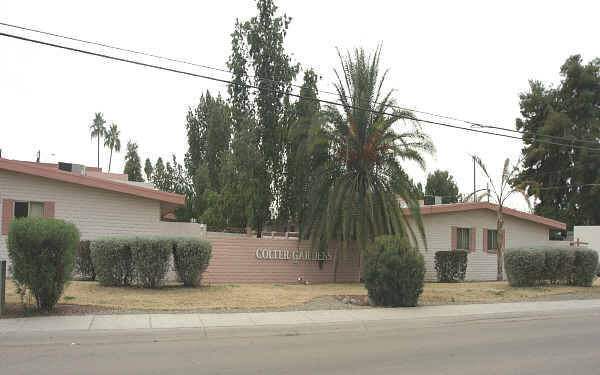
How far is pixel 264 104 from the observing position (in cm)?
2644

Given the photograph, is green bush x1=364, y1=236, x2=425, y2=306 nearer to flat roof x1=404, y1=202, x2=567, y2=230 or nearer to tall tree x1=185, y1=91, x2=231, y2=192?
flat roof x1=404, y1=202, x2=567, y2=230

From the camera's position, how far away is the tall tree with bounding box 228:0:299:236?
2617cm

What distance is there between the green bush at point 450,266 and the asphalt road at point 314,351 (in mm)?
12564

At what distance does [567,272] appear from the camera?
21.0 m

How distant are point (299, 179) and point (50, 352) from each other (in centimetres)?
1576

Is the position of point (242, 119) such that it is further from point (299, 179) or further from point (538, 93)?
point (538, 93)

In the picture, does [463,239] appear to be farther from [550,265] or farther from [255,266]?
[255,266]

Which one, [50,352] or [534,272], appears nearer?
[50,352]

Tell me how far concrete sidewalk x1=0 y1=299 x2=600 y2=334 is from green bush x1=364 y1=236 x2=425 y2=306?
1.57 ft

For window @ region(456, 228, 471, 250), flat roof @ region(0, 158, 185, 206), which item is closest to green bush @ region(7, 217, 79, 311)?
flat roof @ region(0, 158, 185, 206)

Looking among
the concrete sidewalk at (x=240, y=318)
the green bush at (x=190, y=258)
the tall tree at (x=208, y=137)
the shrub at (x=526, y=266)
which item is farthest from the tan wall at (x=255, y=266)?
the tall tree at (x=208, y=137)

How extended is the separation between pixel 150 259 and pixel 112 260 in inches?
39.3

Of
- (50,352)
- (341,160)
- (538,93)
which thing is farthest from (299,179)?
(538,93)

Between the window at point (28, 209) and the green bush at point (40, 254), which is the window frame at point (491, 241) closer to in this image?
the window at point (28, 209)
